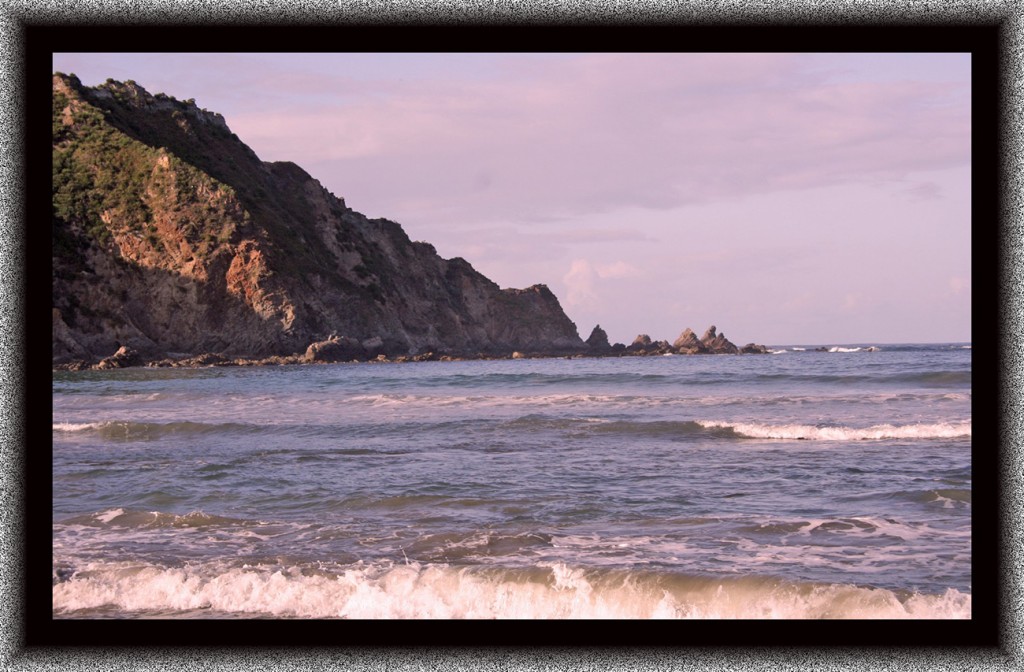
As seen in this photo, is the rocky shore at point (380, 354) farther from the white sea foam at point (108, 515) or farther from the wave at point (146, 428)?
the white sea foam at point (108, 515)

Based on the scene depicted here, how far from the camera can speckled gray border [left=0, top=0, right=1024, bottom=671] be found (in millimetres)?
2426

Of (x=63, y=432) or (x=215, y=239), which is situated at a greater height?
(x=215, y=239)

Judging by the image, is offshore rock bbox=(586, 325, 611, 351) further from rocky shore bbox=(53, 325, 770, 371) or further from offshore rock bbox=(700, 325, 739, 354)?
offshore rock bbox=(700, 325, 739, 354)

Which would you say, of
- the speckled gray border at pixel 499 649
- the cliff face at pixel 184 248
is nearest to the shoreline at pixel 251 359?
the cliff face at pixel 184 248

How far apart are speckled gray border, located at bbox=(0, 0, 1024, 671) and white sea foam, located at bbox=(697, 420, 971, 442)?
26.0 ft

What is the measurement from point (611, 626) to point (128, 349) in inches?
1576

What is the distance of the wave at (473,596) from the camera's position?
411 cm

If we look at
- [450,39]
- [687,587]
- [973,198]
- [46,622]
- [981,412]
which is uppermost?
[450,39]

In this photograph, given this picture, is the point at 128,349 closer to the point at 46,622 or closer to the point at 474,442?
the point at 474,442

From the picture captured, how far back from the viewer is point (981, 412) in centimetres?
257

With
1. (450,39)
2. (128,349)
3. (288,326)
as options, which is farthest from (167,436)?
(288,326)

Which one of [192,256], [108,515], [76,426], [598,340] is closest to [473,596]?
[108,515]

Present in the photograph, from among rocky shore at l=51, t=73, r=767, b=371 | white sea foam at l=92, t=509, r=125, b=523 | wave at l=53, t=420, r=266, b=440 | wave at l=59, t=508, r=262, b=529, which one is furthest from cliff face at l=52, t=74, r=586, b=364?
wave at l=59, t=508, r=262, b=529

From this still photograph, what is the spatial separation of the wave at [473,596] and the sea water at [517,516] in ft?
0.03
